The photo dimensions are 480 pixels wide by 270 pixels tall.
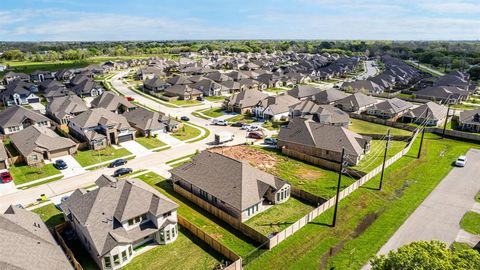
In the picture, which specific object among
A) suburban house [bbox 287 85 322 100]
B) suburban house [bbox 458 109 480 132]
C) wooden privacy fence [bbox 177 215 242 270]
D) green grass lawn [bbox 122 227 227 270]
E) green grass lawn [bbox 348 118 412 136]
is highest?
suburban house [bbox 287 85 322 100]

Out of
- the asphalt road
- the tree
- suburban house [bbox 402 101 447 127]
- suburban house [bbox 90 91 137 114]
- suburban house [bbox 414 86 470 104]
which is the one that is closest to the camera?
the tree

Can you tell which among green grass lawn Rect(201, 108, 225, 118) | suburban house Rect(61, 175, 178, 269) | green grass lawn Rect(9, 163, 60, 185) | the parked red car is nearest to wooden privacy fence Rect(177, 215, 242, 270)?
suburban house Rect(61, 175, 178, 269)

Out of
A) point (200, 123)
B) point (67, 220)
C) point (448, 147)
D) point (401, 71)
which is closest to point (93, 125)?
point (200, 123)

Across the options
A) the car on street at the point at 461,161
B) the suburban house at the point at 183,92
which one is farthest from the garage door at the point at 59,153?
the car on street at the point at 461,161

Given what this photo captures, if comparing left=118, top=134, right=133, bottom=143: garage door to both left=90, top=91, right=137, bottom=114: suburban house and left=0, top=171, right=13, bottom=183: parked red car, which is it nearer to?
left=0, top=171, right=13, bottom=183: parked red car

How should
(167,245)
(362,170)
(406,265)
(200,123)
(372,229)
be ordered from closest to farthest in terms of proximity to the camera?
(406,265) → (167,245) → (372,229) → (362,170) → (200,123)

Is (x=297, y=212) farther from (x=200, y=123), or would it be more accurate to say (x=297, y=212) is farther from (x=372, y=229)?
(x=200, y=123)
